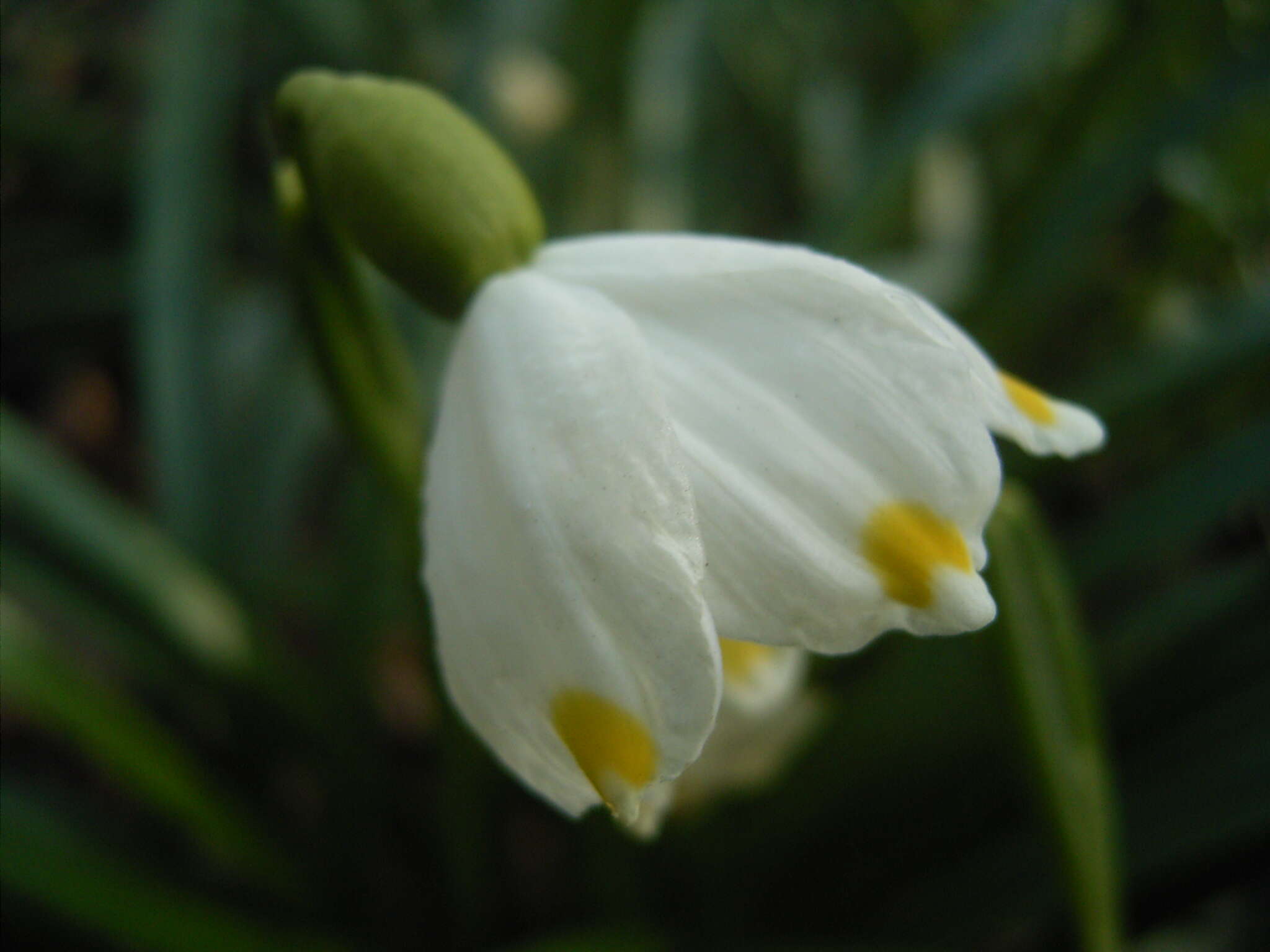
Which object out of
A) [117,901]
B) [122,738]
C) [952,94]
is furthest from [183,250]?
[952,94]

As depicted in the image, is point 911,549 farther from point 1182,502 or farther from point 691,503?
point 1182,502

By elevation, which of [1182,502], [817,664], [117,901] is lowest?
[117,901]

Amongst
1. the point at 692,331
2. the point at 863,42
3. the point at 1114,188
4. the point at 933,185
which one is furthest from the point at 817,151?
the point at 692,331

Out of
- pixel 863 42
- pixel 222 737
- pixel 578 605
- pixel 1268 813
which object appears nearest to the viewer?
pixel 578 605

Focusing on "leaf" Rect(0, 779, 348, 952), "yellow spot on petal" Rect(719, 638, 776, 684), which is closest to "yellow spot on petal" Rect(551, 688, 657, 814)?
"yellow spot on petal" Rect(719, 638, 776, 684)

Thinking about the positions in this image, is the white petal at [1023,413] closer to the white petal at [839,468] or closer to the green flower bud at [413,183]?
the white petal at [839,468]

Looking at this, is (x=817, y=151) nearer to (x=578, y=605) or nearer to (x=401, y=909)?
(x=401, y=909)
